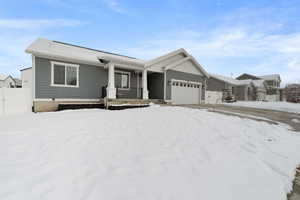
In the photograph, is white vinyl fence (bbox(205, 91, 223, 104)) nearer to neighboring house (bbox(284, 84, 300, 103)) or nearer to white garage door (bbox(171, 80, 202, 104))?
white garage door (bbox(171, 80, 202, 104))

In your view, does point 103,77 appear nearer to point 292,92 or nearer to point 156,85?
point 156,85

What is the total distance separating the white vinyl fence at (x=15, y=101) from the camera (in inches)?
308

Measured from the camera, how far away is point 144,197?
176cm

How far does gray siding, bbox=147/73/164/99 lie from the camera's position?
495 inches

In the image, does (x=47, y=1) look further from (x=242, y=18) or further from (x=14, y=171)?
(x=242, y=18)

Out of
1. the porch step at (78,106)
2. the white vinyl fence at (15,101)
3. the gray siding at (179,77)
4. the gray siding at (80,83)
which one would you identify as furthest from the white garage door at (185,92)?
the white vinyl fence at (15,101)

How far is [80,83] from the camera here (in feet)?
33.2

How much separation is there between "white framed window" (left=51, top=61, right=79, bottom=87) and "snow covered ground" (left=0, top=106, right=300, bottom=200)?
564cm

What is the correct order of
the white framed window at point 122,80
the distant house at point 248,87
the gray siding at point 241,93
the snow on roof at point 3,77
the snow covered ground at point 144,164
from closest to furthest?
the snow covered ground at point 144,164 → the white framed window at point 122,80 → the distant house at point 248,87 → the gray siding at point 241,93 → the snow on roof at point 3,77

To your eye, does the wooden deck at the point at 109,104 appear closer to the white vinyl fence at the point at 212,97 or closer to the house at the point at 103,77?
the house at the point at 103,77

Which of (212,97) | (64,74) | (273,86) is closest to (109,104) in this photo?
(64,74)

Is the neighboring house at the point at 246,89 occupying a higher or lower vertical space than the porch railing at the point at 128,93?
higher

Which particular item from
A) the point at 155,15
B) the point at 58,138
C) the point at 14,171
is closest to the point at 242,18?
the point at 155,15

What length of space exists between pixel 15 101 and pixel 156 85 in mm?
9437
